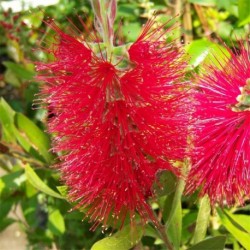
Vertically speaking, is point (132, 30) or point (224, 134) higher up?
point (132, 30)

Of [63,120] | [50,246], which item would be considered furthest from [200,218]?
[50,246]

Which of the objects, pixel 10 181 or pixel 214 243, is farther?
pixel 10 181

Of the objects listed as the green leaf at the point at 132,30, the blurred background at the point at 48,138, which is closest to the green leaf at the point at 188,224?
the blurred background at the point at 48,138

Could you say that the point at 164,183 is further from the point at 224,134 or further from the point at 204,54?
the point at 204,54

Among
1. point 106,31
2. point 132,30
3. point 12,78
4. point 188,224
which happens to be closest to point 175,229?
point 188,224

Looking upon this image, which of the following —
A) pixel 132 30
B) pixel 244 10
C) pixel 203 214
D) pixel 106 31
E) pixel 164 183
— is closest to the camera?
pixel 106 31

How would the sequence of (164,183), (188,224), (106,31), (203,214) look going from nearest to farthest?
(106,31) → (164,183) → (203,214) → (188,224)

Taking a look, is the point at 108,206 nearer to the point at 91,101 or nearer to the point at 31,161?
the point at 91,101

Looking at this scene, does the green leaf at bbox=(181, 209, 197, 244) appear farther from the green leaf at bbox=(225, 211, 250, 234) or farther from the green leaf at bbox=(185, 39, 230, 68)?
the green leaf at bbox=(185, 39, 230, 68)
